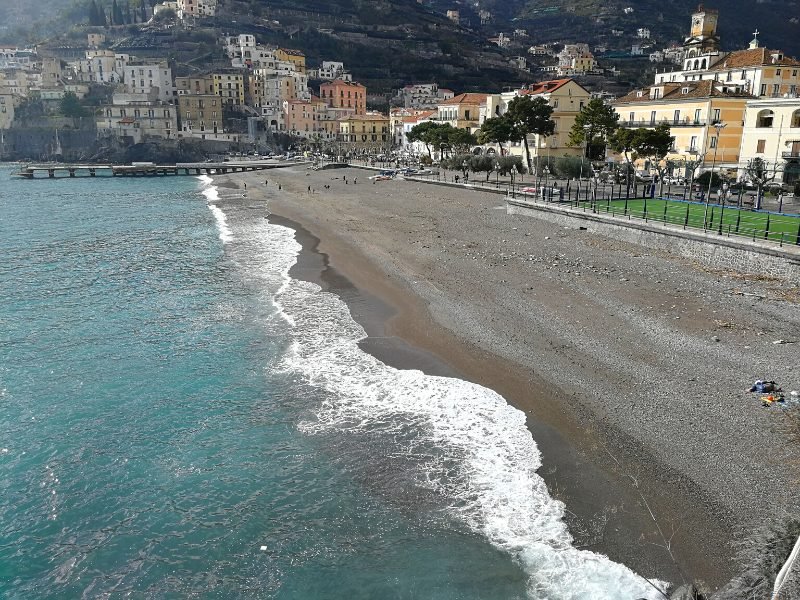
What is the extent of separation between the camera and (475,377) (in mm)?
14578

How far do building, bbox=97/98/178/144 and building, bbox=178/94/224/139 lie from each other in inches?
99.2

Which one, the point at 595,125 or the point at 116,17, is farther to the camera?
the point at 116,17

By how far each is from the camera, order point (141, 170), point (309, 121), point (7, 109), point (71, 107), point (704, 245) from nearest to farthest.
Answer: point (704, 245), point (141, 170), point (71, 107), point (7, 109), point (309, 121)

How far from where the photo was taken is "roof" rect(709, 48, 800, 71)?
49.2m

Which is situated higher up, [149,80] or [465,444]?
[149,80]

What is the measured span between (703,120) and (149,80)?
117746mm

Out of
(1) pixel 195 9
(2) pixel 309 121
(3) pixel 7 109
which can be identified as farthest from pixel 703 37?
(1) pixel 195 9

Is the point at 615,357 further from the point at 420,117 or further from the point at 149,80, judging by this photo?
the point at 149,80

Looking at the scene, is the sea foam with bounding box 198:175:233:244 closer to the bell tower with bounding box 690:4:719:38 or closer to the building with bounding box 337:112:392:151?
the building with bounding box 337:112:392:151

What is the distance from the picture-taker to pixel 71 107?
121 m

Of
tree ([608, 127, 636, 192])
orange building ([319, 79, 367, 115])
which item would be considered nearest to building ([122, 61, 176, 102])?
orange building ([319, 79, 367, 115])

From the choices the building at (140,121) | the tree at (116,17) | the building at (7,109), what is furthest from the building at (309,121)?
the tree at (116,17)

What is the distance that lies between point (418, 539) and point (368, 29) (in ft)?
629

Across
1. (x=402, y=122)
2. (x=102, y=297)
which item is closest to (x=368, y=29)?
(x=402, y=122)
